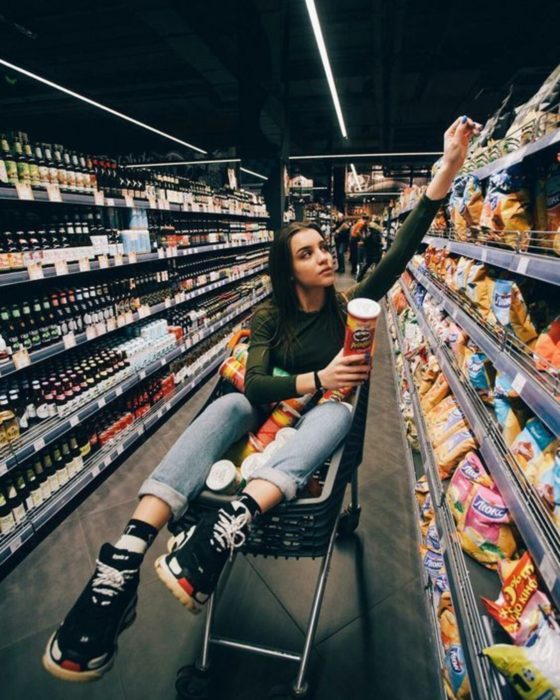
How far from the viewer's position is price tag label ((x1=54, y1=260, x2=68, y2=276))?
235 centimetres

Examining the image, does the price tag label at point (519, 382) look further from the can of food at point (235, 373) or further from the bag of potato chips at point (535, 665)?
the can of food at point (235, 373)

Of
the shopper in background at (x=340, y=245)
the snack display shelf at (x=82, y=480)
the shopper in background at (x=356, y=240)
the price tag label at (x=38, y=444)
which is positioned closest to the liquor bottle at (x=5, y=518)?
the snack display shelf at (x=82, y=480)

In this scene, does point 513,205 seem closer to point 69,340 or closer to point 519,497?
point 519,497

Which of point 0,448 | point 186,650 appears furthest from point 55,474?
point 186,650

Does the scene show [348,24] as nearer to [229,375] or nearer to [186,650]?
[229,375]

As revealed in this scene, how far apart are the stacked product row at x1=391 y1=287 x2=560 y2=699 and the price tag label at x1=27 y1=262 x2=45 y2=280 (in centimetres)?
232

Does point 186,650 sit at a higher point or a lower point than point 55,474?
lower

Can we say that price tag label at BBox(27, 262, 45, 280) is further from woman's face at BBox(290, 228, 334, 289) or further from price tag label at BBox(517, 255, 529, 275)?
price tag label at BBox(517, 255, 529, 275)

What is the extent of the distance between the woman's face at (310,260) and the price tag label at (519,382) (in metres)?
0.83

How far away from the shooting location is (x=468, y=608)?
1104 millimetres

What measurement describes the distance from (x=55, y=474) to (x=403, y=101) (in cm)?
978

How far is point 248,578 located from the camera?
192 centimetres

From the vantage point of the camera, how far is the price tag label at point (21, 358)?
2.10 metres

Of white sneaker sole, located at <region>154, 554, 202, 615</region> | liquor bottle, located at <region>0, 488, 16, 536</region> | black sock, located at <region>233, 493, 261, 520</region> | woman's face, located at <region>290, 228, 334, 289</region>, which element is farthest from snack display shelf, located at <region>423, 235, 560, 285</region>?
liquor bottle, located at <region>0, 488, 16, 536</region>
